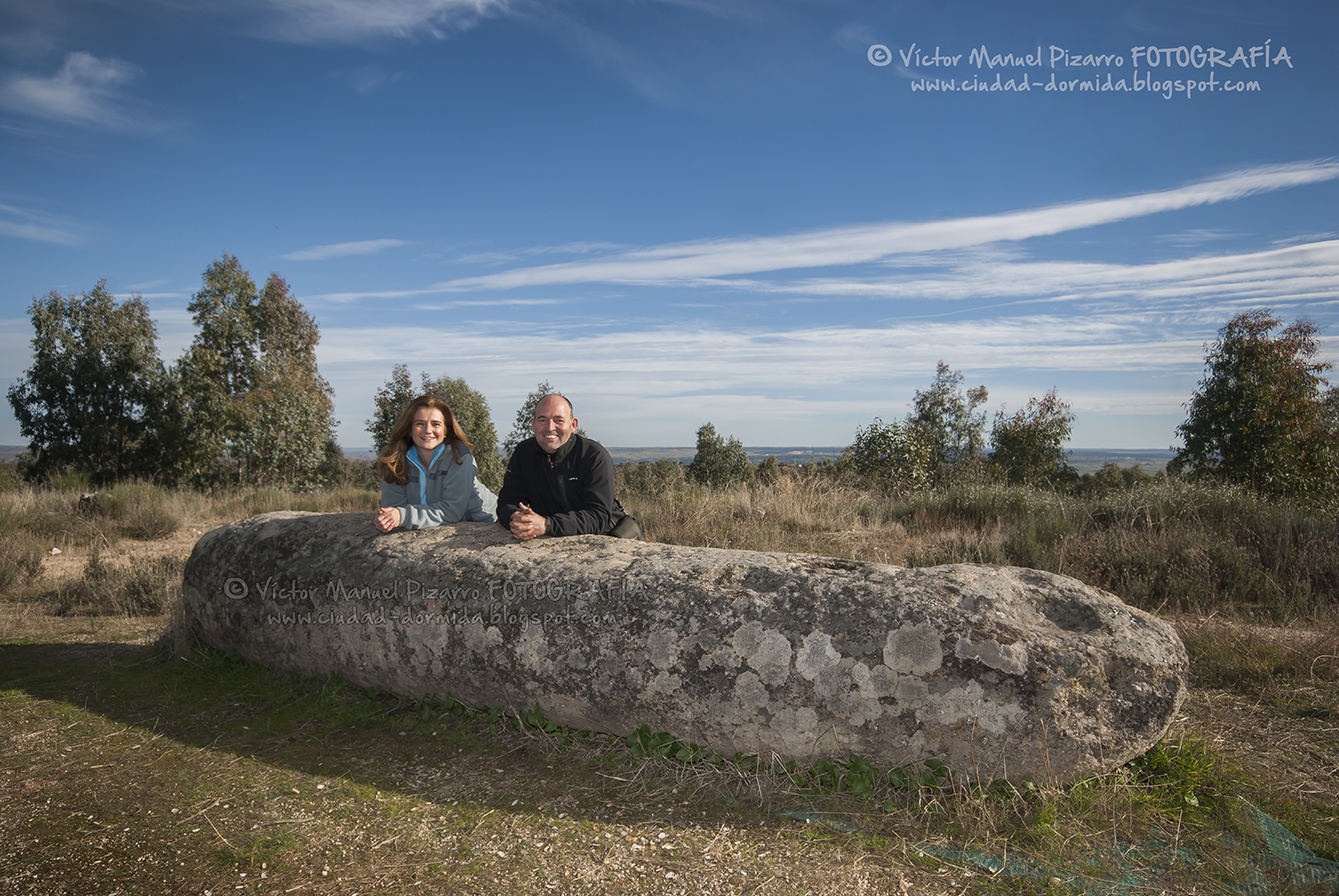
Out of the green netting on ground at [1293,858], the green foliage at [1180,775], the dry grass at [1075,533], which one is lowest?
the green netting on ground at [1293,858]

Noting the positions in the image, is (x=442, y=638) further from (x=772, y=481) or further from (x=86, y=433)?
→ (x=86, y=433)

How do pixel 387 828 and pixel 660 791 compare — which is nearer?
pixel 387 828

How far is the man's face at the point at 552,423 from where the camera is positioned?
4262 mm

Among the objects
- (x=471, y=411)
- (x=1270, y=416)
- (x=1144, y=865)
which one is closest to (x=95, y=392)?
(x=471, y=411)

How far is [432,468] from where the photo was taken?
434 cm

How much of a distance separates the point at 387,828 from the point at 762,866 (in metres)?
1.37

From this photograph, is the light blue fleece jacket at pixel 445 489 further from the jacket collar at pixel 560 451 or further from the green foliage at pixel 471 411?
the green foliage at pixel 471 411

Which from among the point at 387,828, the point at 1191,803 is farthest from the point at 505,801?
the point at 1191,803

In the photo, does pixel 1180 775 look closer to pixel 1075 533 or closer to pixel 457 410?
pixel 1075 533

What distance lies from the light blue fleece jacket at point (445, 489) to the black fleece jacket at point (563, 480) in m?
0.18

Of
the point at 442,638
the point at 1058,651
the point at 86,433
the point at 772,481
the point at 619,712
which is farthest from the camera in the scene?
the point at 86,433

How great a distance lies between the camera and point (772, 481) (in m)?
11.1

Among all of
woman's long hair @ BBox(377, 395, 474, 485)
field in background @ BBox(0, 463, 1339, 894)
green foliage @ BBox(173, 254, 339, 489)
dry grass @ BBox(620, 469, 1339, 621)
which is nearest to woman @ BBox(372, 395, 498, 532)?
woman's long hair @ BBox(377, 395, 474, 485)

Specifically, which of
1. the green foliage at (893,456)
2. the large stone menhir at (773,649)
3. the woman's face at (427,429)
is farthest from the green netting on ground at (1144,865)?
the green foliage at (893,456)
